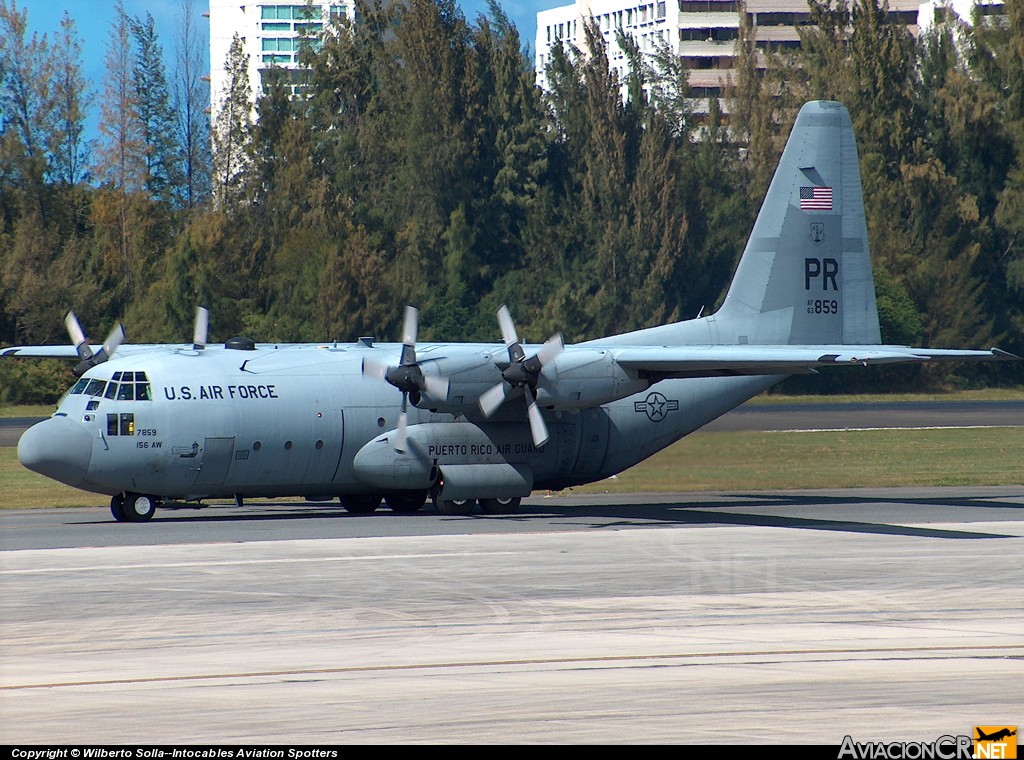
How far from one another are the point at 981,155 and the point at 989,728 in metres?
77.1

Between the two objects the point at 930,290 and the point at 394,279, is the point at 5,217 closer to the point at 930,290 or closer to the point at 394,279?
the point at 394,279

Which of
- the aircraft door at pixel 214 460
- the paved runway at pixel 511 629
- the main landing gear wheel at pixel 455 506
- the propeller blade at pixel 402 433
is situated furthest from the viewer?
the main landing gear wheel at pixel 455 506

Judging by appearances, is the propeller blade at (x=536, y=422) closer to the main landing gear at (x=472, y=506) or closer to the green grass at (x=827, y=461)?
the main landing gear at (x=472, y=506)

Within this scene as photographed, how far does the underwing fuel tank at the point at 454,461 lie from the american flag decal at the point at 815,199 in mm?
8415

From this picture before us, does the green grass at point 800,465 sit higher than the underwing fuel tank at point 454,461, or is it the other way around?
the underwing fuel tank at point 454,461

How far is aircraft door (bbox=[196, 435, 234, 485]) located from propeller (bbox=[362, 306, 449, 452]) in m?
3.03

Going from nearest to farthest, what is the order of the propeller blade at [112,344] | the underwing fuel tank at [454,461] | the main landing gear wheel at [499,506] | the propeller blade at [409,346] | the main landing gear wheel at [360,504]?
1. the propeller blade at [409,346]
2. the underwing fuel tank at [454,461]
3. the main landing gear wheel at [499,506]
4. the main landing gear wheel at [360,504]
5. the propeller blade at [112,344]

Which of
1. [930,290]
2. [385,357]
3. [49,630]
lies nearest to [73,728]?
[49,630]

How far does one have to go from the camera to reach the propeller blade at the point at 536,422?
27062mm

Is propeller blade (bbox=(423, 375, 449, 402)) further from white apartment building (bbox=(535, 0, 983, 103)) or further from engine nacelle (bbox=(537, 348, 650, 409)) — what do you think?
white apartment building (bbox=(535, 0, 983, 103))

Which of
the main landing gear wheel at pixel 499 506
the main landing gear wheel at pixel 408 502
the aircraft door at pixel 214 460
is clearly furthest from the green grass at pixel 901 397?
the aircraft door at pixel 214 460

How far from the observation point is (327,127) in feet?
284

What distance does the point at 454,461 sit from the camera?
28.5 m

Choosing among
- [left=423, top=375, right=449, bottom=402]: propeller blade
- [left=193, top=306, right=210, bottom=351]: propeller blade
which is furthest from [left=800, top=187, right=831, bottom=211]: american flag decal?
[left=193, top=306, right=210, bottom=351]: propeller blade
